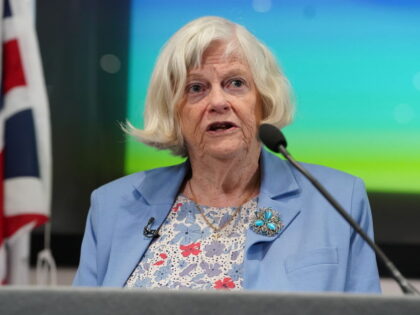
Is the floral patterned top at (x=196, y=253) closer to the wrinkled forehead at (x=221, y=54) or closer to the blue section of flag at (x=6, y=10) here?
the wrinkled forehead at (x=221, y=54)

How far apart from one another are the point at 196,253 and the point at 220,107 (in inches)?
16.1

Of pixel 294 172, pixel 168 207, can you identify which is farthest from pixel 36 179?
pixel 294 172

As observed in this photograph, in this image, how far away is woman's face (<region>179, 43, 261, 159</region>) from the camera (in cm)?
188

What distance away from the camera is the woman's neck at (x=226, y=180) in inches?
76.6

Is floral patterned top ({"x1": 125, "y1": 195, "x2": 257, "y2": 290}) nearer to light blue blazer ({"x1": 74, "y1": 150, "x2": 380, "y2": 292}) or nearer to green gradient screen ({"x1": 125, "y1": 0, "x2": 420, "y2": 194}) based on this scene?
light blue blazer ({"x1": 74, "y1": 150, "x2": 380, "y2": 292})

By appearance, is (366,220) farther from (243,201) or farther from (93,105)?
(93,105)

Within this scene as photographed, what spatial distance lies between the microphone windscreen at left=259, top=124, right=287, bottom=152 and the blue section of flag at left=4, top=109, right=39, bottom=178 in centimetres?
136

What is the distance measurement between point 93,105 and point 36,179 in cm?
38

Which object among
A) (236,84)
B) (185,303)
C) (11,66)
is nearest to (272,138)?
(236,84)

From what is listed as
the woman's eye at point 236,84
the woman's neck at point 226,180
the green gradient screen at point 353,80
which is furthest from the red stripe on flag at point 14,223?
the woman's eye at point 236,84

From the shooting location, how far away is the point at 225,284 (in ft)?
5.67

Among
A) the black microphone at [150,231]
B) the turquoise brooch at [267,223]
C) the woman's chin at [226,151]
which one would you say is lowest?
the black microphone at [150,231]

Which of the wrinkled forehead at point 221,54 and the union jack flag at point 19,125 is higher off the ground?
the wrinkled forehead at point 221,54

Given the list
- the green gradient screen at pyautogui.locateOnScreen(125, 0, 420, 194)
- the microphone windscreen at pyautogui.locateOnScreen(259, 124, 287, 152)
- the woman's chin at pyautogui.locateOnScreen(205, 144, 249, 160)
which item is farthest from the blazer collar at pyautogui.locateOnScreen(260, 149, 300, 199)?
the green gradient screen at pyautogui.locateOnScreen(125, 0, 420, 194)
